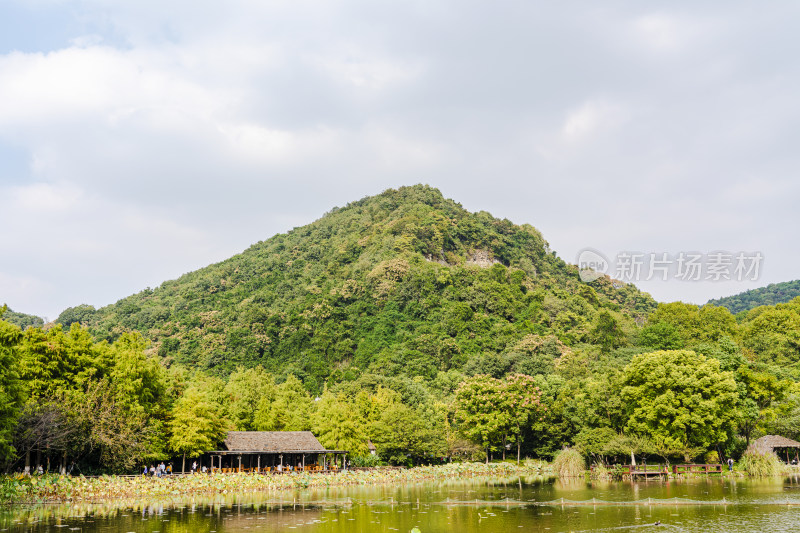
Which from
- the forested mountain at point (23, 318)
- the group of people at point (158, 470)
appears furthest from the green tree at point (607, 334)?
the forested mountain at point (23, 318)

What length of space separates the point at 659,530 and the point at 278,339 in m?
89.6

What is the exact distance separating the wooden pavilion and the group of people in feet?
13.3

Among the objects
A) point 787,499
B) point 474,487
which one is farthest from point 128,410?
point 787,499

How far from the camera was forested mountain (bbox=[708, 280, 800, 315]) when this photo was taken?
176m

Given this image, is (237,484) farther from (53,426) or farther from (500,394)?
(500,394)

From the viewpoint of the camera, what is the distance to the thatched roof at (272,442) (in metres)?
50.1

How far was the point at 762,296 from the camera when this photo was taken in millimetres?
184000

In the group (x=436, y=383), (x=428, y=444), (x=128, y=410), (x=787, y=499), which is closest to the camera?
(x=787, y=499)

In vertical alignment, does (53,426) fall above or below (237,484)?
above

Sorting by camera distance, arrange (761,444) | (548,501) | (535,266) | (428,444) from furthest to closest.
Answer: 1. (535,266)
2. (428,444)
3. (761,444)
4. (548,501)

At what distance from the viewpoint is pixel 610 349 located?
84375 mm

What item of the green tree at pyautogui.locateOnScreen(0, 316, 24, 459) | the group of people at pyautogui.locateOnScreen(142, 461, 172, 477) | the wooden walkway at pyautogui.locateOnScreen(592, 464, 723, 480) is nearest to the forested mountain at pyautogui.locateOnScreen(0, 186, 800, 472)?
the green tree at pyautogui.locateOnScreen(0, 316, 24, 459)

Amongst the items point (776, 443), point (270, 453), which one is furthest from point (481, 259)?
point (270, 453)

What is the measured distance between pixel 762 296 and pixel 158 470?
18955 cm
